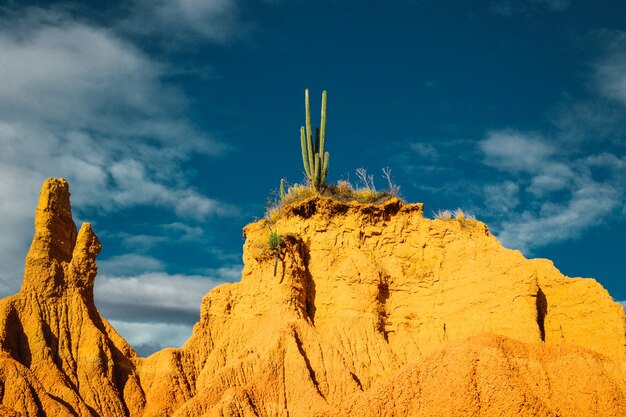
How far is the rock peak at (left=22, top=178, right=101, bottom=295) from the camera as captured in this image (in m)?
37.0

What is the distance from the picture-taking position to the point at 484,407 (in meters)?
27.1

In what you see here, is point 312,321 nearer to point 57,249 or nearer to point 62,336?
point 62,336

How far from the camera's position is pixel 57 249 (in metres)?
37.9

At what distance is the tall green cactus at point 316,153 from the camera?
1641 inches

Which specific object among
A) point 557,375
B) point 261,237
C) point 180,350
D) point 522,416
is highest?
point 261,237

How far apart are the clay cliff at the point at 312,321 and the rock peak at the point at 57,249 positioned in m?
0.06

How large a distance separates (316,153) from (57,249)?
1311 cm

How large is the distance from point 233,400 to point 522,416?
37.7ft

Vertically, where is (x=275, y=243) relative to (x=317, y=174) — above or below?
below

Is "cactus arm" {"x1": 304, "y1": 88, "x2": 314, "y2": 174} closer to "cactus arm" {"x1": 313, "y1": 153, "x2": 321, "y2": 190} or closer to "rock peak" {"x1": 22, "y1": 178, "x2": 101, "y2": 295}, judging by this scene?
"cactus arm" {"x1": 313, "y1": 153, "x2": 321, "y2": 190}

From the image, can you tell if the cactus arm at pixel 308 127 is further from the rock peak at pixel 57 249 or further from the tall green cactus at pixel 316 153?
the rock peak at pixel 57 249

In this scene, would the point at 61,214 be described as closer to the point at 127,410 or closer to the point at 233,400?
the point at 127,410

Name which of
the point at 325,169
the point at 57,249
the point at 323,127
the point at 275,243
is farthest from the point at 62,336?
the point at 323,127

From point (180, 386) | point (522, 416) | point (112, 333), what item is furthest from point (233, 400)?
point (522, 416)
